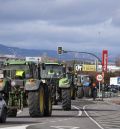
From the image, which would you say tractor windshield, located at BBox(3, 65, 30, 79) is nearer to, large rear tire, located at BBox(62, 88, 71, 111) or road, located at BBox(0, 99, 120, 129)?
road, located at BBox(0, 99, 120, 129)

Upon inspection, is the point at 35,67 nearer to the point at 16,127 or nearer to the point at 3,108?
the point at 3,108

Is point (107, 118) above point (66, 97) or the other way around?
the other way around

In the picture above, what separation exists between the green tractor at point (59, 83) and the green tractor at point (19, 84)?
5240 millimetres

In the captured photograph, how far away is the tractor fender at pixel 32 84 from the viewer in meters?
26.4

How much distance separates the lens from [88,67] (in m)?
151

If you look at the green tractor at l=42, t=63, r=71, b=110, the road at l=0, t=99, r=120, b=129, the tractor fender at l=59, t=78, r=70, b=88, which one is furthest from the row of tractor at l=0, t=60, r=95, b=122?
the road at l=0, t=99, r=120, b=129

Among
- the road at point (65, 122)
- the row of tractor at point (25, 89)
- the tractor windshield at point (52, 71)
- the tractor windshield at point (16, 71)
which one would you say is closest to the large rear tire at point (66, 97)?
the row of tractor at point (25, 89)

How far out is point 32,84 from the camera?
26656 mm

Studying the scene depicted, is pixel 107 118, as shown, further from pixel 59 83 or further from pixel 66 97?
pixel 59 83

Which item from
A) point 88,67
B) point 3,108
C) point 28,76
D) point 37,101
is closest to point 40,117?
point 37,101

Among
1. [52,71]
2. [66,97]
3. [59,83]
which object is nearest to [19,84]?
[66,97]

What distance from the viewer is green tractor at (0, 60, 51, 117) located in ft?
86.7

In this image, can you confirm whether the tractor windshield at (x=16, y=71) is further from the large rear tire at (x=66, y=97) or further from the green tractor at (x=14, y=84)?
the large rear tire at (x=66, y=97)

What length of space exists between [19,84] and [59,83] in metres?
7.23
